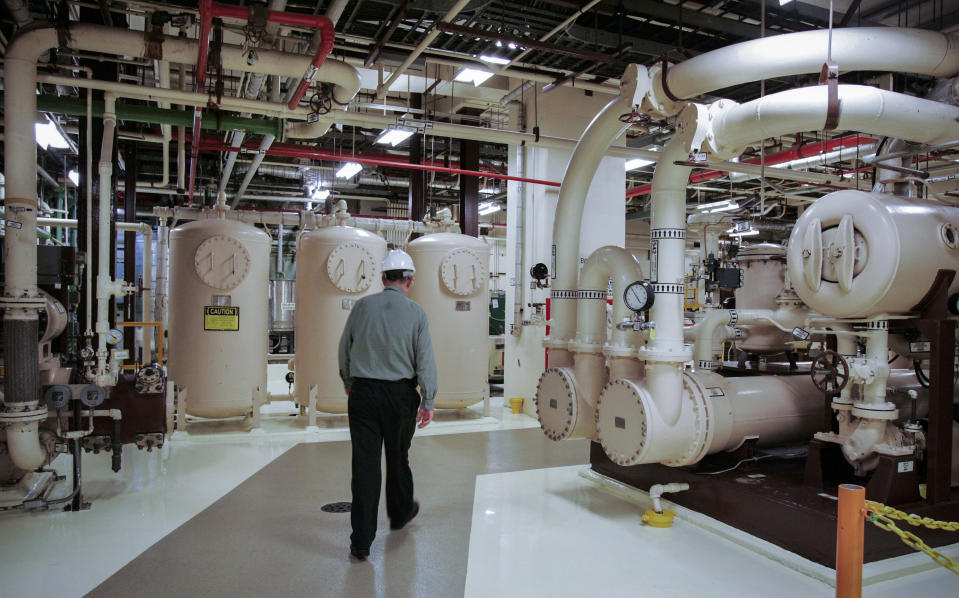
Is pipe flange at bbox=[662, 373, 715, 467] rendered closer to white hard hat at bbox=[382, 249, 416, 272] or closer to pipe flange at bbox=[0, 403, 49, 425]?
white hard hat at bbox=[382, 249, 416, 272]

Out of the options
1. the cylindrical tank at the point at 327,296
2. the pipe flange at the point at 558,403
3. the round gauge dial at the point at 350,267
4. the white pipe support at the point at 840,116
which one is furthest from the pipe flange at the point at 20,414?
the white pipe support at the point at 840,116

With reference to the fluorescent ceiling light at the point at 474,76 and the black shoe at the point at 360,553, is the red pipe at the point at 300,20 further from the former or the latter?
the black shoe at the point at 360,553

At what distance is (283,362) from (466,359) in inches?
338

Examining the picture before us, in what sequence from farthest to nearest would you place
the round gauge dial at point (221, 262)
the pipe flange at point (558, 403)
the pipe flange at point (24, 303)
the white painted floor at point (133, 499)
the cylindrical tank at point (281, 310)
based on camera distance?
the cylindrical tank at point (281, 310), the round gauge dial at point (221, 262), the pipe flange at point (558, 403), the pipe flange at point (24, 303), the white painted floor at point (133, 499)

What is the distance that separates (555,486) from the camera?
16.5ft

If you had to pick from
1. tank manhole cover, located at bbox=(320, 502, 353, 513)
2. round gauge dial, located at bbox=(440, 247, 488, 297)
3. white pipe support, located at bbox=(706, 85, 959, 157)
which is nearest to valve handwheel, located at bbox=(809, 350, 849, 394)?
white pipe support, located at bbox=(706, 85, 959, 157)

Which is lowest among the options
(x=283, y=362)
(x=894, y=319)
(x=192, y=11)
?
(x=283, y=362)

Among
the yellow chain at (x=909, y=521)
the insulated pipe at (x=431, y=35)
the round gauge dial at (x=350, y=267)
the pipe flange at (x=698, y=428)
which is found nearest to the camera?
the yellow chain at (x=909, y=521)

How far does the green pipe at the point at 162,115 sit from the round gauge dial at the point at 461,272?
2.22 m

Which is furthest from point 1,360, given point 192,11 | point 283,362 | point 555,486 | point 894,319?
point 283,362

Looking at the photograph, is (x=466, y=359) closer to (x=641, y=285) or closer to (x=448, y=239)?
(x=448, y=239)

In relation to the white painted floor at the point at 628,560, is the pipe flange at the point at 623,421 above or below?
above

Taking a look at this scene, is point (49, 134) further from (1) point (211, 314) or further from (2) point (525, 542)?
(2) point (525, 542)

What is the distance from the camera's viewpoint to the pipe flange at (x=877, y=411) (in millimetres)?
3795
